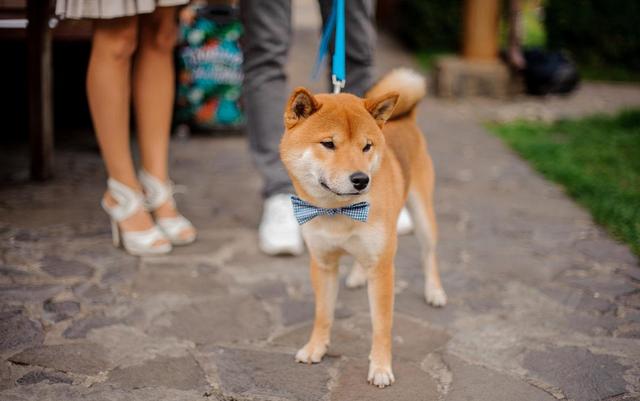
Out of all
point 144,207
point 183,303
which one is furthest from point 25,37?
point 183,303

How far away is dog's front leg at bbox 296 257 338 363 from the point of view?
2.21 meters

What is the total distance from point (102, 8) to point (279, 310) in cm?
136

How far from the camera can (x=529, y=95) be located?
22.2 ft

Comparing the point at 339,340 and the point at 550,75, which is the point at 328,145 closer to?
the point at 339,340

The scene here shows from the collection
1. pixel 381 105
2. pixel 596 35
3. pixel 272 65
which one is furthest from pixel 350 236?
pixel 596 35

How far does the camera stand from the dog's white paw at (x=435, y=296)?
104 inches

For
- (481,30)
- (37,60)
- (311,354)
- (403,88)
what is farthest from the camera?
(481,30)

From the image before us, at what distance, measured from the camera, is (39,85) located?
12.1ft

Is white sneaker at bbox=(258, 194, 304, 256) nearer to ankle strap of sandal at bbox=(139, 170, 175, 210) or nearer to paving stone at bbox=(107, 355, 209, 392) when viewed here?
ankle strap of sandal at bbox=(139, 170, 175, 210)

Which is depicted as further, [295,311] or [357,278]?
[357,278]

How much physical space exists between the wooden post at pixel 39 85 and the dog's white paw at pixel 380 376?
Answer: 2540mm

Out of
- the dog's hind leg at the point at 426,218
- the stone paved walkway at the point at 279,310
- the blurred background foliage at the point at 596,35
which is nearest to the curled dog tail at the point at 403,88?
the dog's hind leg at the point at 426,218

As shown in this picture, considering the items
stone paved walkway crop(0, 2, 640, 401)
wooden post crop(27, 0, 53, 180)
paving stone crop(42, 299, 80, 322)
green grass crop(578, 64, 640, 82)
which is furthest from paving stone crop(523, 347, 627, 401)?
green grass crop(578, 64, 640, 82)

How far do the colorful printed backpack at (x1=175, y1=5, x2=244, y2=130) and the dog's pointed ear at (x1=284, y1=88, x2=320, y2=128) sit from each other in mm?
3047
